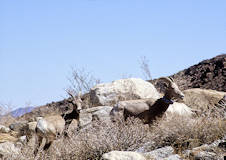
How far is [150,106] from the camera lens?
40.6 ft

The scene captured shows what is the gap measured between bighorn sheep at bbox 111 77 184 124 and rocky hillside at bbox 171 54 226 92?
774 cm

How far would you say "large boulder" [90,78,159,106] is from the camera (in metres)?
15.5

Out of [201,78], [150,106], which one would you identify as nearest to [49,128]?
[150,106]

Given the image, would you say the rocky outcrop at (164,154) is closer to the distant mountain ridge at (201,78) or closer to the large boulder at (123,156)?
the large boulder at (123,156)

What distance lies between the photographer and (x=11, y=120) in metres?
19.6

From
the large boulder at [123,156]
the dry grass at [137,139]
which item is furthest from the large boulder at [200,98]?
the large boulder at [123,156]

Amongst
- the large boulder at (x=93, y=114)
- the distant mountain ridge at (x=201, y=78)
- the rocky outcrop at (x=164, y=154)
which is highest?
the rocky outcrop at (x=164, y=154)

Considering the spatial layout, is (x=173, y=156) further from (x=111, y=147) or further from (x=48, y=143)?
(x=48, y=143)

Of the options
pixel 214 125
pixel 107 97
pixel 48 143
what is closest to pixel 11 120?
pixel 107 97

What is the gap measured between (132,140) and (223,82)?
13.0m

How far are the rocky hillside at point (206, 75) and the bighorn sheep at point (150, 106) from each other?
774 cm

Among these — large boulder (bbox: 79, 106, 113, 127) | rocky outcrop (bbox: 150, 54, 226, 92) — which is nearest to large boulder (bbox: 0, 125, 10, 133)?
large boulder (bbox: 79, 106, 113, 127)

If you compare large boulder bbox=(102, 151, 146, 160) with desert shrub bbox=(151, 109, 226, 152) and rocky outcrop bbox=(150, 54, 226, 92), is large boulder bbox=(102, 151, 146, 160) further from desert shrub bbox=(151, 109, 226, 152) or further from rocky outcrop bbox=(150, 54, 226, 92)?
rocky outcrop bbox=(150, 54, 226, 92)

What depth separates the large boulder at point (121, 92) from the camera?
1548 cm
